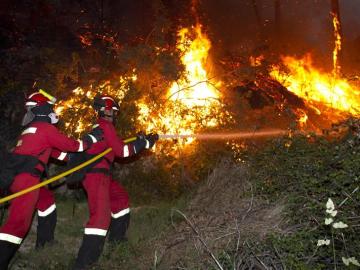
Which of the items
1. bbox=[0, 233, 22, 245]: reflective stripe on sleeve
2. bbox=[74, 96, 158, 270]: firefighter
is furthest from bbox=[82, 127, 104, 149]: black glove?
bbox=[0, 233, 22, 245]: reflective stripe on sleeve

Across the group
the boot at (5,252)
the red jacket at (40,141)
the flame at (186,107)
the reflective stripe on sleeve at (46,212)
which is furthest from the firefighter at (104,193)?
the flame at (186,107)

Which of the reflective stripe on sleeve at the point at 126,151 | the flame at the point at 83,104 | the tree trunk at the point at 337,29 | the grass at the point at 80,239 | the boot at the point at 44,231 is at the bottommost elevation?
the grass at the point at 80,239

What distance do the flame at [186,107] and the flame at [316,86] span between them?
11.1ft

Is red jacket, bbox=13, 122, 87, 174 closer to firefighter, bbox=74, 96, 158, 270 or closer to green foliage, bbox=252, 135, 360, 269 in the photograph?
firefighter, bbox=74, 96, 158, 270

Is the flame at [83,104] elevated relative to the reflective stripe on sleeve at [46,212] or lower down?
elevated

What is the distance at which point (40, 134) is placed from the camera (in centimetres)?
531

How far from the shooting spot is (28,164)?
17.2 feet

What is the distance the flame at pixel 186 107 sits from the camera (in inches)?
306

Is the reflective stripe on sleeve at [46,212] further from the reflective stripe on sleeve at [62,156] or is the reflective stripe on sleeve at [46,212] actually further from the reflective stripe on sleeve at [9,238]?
the reflective stripe on sleeve at [9,238]

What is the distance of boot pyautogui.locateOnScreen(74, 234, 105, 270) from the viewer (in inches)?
202

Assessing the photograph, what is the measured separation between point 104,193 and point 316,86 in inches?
354

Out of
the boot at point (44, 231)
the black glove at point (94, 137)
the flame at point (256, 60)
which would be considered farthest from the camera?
the flame at point (256, 60)

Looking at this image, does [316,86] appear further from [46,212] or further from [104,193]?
[46,212]

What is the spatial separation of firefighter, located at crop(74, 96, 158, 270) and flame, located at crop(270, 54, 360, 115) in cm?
630
